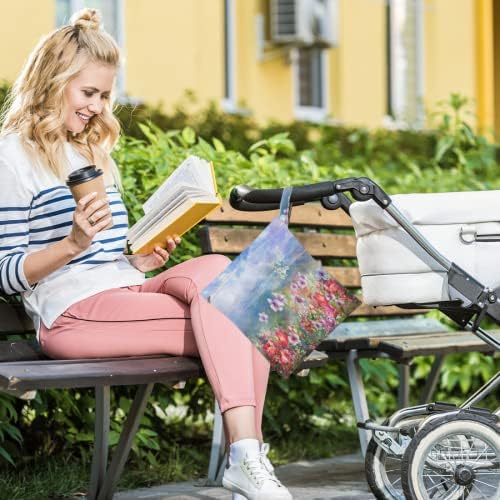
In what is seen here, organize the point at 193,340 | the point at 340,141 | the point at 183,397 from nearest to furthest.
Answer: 1. the point at 193,340
2. the point at 183,397
3. the point at 340,141

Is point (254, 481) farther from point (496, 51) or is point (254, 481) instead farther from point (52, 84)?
point (496, 51)

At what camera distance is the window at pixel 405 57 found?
1400cm

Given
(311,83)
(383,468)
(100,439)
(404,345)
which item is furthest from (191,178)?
(311,83)

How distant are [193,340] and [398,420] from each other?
2.04 feet

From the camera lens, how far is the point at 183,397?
4.78 meters

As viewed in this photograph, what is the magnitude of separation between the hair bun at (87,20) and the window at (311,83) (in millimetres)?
8914

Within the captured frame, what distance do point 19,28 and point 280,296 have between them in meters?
6.46

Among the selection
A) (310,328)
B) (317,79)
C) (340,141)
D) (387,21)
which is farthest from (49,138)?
(387,21)

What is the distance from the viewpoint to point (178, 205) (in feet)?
11.5

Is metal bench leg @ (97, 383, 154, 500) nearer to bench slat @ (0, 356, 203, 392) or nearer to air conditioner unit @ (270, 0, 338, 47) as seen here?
bench slat @ (0, 356, 203, 392)

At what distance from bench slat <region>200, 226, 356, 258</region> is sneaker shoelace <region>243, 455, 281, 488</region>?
119cm

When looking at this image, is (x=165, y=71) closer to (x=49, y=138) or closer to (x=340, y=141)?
(x=340, y=141)

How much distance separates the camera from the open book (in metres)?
3.47

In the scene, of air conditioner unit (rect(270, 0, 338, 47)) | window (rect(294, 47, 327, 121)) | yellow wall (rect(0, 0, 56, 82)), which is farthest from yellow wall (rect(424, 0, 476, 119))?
yellow wall (rect(0, 0, 56, 82))
